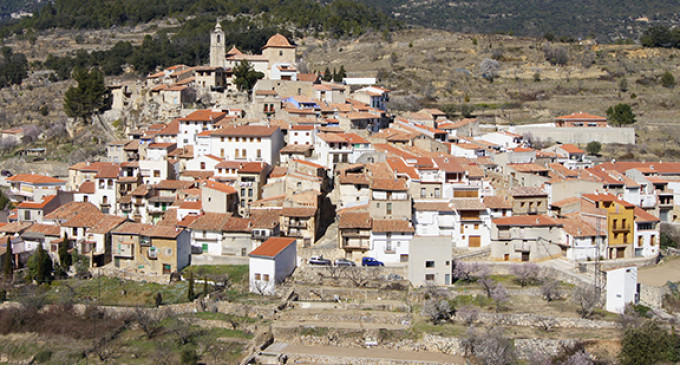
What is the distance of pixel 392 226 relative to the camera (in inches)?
1227

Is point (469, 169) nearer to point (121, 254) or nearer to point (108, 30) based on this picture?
point (121, 254)

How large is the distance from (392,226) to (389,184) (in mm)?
2370

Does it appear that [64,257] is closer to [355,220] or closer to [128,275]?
[128,275]

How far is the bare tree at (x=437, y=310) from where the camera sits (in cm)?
2722

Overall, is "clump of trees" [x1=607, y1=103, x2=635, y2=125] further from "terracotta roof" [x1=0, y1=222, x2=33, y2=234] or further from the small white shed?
"terracotta roof" [x1=0, y1=222, x2=33, y2=234]

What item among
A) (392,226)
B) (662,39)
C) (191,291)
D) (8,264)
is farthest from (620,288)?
(662,39)

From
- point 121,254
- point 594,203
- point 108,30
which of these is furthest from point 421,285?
point 108,30

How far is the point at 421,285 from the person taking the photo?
1172 inches

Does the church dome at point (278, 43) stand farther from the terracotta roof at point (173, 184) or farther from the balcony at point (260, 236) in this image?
the balcony at point (260, 236)

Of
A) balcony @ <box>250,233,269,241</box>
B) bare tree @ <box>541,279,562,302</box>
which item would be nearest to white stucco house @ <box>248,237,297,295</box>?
balcony @ <box>250,233,269,241</box>

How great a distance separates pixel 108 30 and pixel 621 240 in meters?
68.3

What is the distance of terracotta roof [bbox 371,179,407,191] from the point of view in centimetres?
3234

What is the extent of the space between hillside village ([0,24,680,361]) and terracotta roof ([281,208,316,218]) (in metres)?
0.11

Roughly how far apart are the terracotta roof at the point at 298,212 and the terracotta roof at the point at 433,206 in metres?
4.55
